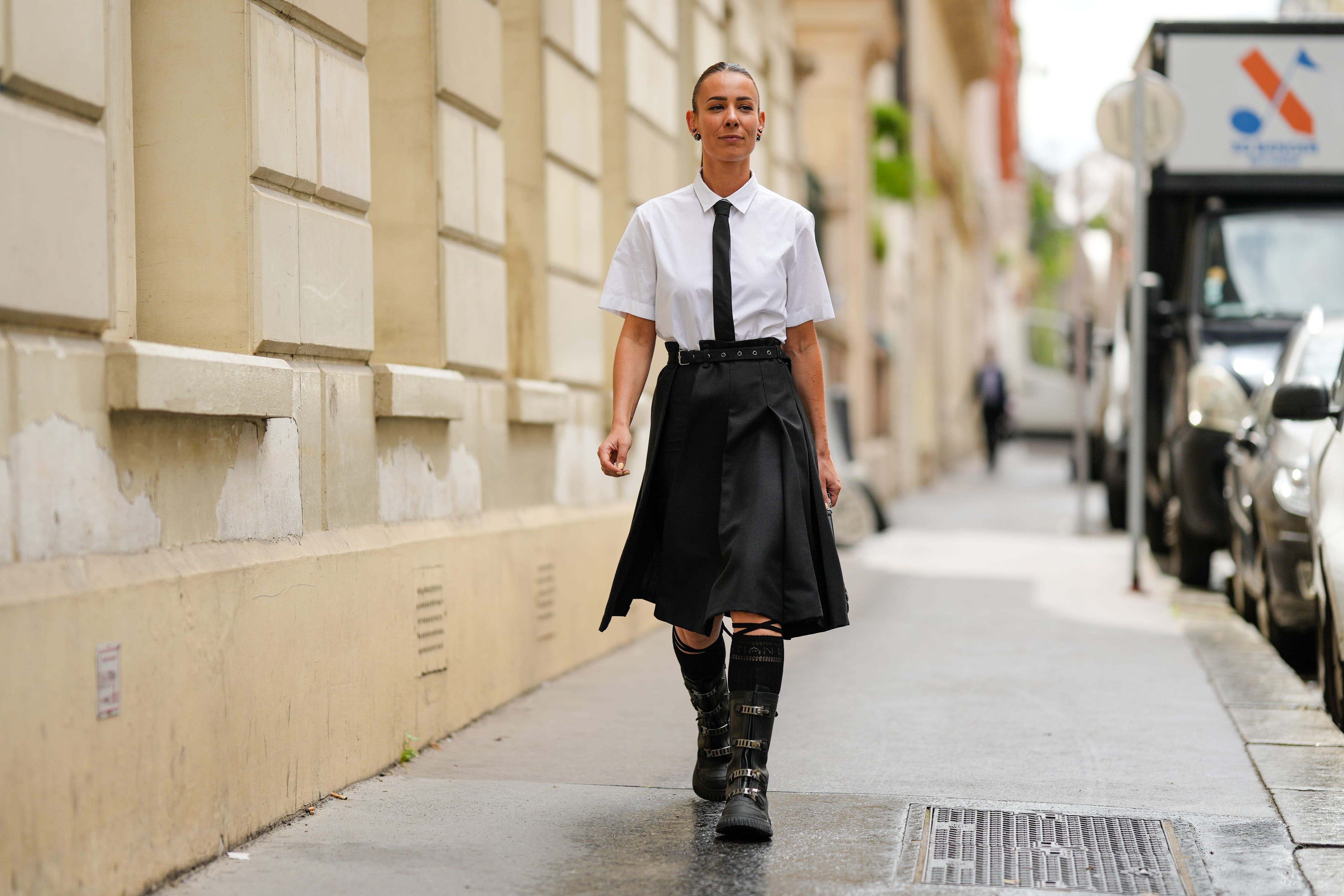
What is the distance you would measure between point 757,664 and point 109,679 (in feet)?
5.38

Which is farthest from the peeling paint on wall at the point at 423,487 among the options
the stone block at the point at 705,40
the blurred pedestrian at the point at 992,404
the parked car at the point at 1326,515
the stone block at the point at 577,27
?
the blurred pedestrian at the point at 992,404

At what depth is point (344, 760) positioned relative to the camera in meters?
5.20

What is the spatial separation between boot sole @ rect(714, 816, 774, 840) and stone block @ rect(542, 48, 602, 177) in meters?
4.13

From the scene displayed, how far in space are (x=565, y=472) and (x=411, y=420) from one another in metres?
2.08

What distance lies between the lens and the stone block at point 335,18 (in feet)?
16.9

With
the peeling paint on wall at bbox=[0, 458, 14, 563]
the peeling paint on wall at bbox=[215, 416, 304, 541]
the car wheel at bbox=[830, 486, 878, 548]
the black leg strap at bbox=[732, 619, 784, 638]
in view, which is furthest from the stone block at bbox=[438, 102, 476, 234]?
the car wheel at bbox=[830, 486, 878, 548]

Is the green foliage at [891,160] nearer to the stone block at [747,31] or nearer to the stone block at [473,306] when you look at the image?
the stone block at [747,31]

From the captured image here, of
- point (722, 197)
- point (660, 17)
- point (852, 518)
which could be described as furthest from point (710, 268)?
point (852, 518)

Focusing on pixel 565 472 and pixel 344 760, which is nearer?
pixel 344 760

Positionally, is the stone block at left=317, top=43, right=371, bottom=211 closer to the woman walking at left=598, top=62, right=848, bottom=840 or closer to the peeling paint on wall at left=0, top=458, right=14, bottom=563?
the woman walking at left=598, top=62, right=848, bottom=840

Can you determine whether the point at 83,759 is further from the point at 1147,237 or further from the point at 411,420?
the point at 1147,237

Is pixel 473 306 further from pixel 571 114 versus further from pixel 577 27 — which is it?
pixel 577 27

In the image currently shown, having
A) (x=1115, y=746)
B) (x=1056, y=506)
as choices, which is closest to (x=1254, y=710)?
(x=1115, y=746)

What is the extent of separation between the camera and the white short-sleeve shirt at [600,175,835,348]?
15.4 feet
